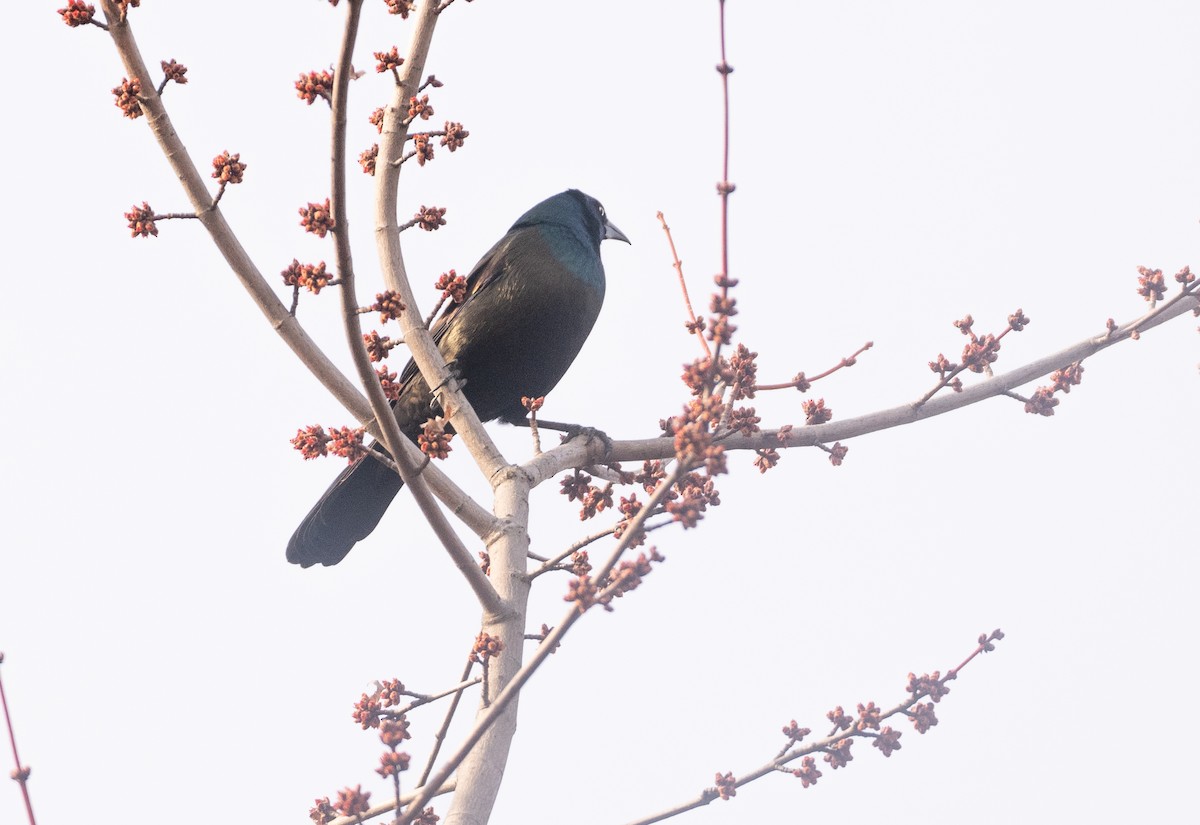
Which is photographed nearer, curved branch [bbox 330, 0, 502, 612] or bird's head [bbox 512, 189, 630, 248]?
curved branch [bbox 330, 0, 502, 612]

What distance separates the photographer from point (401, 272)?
12.3ft

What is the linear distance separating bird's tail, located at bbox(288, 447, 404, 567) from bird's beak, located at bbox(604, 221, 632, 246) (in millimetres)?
2340

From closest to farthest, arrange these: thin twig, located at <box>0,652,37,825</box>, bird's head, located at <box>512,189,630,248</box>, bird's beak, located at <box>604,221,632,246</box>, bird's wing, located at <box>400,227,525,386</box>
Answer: thin twig, located at <box>0,652,37,825</box> → bird's wing, located at <box>400,227,525,386</box> → bird's head, located at <box>512,189,630,248</box> → bird's beak, located at <box>604,221,632,246</box>

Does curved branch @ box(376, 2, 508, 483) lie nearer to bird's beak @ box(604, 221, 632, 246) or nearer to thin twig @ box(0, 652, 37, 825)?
thin twig @ box(0, 652, 37, 825)

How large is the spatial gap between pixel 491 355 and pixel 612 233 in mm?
2065

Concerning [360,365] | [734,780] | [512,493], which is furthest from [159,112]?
[734,780]

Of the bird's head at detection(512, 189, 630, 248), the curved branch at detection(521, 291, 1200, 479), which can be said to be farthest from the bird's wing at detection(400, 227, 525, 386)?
the curved branch at detection(521, 291, 1200, 479)

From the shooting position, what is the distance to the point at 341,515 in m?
5.29

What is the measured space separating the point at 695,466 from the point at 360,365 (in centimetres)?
108

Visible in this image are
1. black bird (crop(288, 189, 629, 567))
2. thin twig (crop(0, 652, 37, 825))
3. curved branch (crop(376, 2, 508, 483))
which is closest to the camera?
thin twig (crop(0, 652, 37, 825))

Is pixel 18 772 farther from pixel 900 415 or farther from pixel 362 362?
pixel 900 415

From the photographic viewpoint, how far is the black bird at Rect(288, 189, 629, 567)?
5254 mm

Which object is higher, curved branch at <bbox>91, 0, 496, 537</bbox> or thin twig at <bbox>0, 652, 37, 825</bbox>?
curved branch at <bbox>91, 0, 496, 537</bbox>

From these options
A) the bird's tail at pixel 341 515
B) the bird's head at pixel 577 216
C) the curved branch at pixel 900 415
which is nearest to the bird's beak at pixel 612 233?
the bird's head at pixel 577 216
